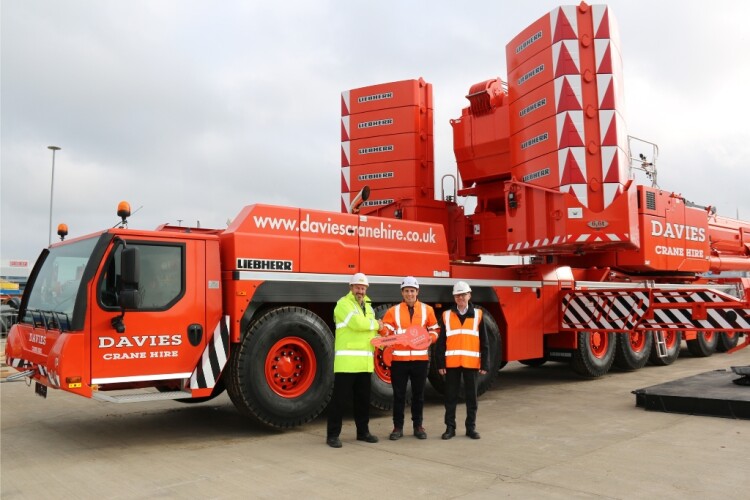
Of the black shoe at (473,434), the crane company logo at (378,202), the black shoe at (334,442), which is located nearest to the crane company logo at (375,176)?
the crane company logo at (378,202)

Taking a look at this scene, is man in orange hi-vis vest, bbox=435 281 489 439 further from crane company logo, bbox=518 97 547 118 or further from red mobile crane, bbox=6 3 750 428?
crane company logo, bbox=518 97 547 118

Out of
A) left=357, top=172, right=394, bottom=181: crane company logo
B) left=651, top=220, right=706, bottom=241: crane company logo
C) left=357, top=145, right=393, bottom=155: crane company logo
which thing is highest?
left=357, top=145, right=393, bottom=155: crane company logo

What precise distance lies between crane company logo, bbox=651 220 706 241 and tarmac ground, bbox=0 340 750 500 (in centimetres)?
307

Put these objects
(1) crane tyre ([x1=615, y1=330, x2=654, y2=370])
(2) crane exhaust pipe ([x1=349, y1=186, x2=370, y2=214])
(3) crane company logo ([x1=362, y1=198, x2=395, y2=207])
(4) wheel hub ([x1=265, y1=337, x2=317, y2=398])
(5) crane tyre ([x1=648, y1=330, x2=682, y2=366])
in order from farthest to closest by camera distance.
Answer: (5) crane tyre ([x1=648, y1=330, x2=682, y2=366])
(1) crane tyre ([x1=615, y1=330, x2=654, y2=370])
(3) crane company logo ([x1=362, y1=198, x2=395, y2=207])
(2) crane exhaust pipe ([x1=349, y1=186, x2=370, y2=214])
(4) wheel hub ([x1=265, y1=337, x2=317, y2=398])

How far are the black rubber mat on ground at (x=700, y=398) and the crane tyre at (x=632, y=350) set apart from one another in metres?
2.93

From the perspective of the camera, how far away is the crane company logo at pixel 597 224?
8.21 meters

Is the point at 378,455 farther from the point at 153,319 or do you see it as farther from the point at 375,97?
the point at 375,97

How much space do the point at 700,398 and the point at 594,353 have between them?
3.51m

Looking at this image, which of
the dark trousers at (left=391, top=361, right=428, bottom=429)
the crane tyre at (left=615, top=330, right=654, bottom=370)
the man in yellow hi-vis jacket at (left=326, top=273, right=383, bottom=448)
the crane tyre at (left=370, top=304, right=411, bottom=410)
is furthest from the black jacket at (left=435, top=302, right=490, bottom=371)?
the crane tyre at (left=615, top=330, right=654, bottom=370)

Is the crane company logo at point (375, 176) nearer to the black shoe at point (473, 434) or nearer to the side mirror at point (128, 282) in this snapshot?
A: the black shoe at point (473, 434)

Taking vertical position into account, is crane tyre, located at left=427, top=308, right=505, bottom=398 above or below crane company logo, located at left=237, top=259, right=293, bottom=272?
below

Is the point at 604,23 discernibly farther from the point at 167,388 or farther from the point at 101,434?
the point at 101,434

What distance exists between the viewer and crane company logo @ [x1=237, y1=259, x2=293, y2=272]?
21.2 ft

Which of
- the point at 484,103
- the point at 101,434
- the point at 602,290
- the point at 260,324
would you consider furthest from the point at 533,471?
the point at 484,103
